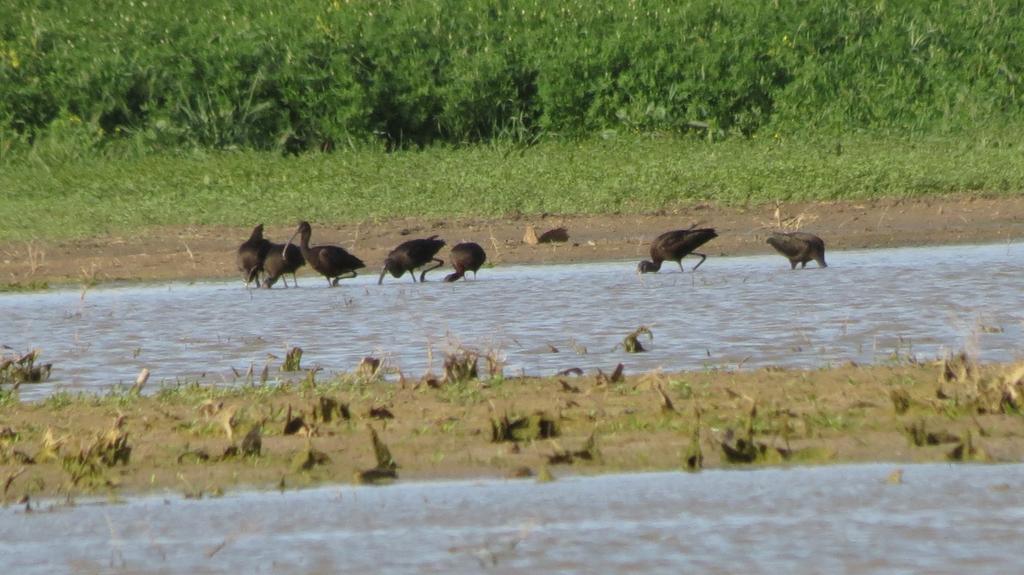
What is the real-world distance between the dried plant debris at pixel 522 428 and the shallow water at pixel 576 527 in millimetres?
411

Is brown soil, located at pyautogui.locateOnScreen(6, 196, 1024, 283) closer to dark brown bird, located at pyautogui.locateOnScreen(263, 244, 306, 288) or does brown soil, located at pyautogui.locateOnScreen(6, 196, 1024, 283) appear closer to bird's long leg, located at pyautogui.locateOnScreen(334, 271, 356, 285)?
bird's long leg, located at pyautogui.locateOnScreen(334, 271, 356, 285)

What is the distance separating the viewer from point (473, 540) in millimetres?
4613

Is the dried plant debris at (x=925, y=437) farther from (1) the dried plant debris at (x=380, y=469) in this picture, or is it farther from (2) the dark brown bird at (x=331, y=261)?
(2) the dark brown bird at (x=331, y=261)

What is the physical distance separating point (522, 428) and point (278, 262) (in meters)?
6.90

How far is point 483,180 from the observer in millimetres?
16359

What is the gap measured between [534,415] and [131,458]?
4.21 feet

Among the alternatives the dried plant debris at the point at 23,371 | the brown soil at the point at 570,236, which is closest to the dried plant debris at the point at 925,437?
Answer: the dried plant debris at the point at 23,371

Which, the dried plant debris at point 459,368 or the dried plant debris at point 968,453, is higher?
the dried plant debris at point 459,368

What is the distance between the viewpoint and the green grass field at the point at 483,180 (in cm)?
1535

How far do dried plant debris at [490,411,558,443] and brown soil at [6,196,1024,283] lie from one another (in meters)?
7.79

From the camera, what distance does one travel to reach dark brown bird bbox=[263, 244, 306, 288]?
12.4m

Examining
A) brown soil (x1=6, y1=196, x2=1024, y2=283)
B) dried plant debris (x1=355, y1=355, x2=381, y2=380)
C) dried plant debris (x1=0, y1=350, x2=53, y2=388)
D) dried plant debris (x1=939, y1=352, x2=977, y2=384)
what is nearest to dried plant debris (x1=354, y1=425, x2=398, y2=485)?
dried plant debris (x1=355, y1=355, x2=381, y2=380)

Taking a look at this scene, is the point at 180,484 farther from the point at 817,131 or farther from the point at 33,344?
the point at 817,131

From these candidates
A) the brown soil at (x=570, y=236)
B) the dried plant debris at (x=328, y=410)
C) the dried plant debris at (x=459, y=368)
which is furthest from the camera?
the brown soil at (x=570, y=236)
